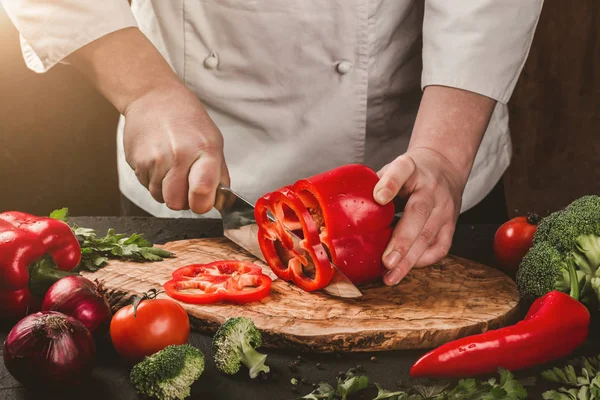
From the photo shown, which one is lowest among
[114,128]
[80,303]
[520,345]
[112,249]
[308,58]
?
[114,128]

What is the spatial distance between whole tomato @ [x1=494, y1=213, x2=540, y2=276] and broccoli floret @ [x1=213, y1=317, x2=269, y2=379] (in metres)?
0.69

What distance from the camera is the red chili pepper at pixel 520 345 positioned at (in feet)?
3.62

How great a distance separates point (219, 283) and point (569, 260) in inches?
25.4

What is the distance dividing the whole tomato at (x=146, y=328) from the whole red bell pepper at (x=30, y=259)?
24cm

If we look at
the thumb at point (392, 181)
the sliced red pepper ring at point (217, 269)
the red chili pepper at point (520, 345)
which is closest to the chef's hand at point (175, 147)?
the sliced red pepper ring at point (217, 269)

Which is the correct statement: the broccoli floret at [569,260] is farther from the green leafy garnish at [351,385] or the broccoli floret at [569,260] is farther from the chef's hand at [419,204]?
the green leafy garnish at [351,385]

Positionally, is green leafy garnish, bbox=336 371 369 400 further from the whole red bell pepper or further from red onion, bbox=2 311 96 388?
the whole red bell pepper

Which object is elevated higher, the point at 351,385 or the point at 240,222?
the point at 351,385

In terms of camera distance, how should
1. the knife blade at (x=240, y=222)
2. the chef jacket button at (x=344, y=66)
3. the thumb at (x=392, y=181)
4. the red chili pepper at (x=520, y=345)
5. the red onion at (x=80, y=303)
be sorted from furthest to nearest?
1. the chef jacket button at (x=344, y=66)
2. the knife blade at (x=240, y=222)
3. the thumb at (x=392, y=181)
4. the red onion at (x=80, y=303)
5. the red chili pepper at (x=520, y=345)

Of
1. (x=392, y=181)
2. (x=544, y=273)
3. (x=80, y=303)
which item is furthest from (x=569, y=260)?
(x=80, y=303)

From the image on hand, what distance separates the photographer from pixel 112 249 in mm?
1557

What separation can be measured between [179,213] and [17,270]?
67cm

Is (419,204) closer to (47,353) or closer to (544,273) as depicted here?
(544,273)

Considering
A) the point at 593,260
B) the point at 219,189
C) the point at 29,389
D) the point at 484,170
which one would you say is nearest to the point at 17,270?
the point at 29,389
